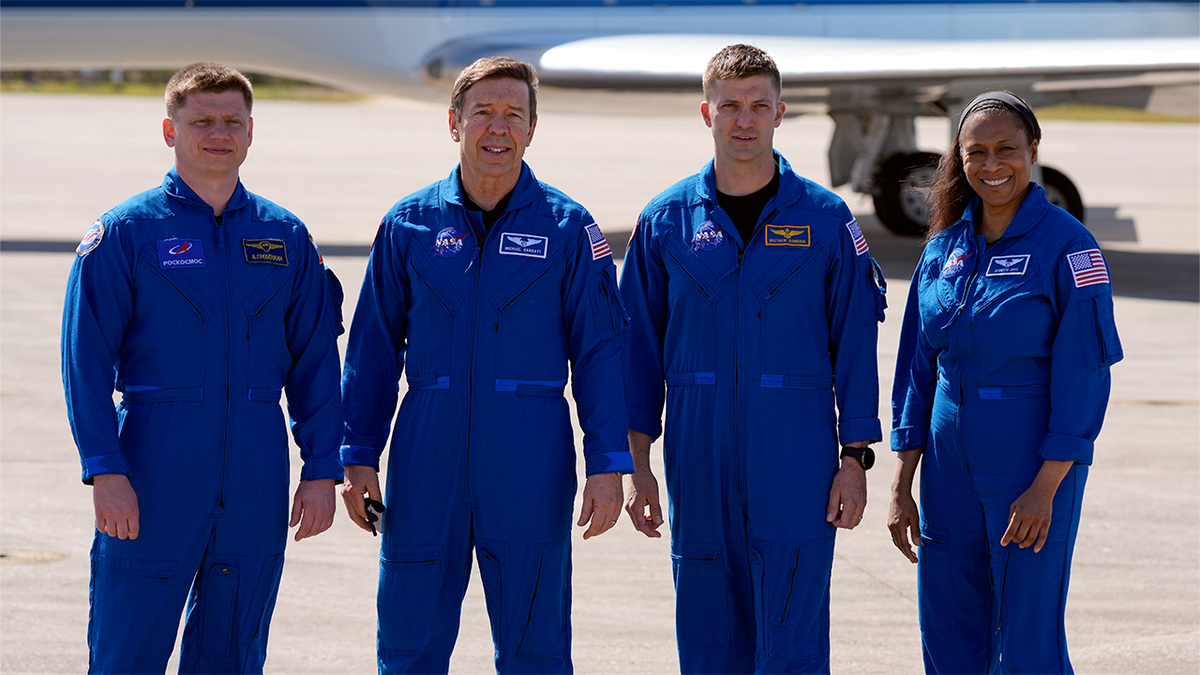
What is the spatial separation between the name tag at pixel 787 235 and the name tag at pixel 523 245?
0.60 metres

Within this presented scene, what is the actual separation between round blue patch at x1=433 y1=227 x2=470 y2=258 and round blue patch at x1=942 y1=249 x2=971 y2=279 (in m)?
1.25

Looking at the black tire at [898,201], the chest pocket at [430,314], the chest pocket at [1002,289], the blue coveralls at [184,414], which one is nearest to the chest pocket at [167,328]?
the blue coveralls at [184,414]

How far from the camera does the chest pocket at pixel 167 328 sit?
314 cm

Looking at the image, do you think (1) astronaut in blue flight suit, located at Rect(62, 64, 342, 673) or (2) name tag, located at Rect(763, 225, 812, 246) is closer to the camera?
(1) astronaut in blue flight suit, located at Rect(62, 64, 342, 673)

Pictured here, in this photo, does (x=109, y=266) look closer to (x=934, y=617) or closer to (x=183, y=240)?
(x=183, y=240)

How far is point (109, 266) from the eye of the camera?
Result: 3.11 m

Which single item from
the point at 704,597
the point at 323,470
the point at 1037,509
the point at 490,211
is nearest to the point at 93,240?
the point at 323,470

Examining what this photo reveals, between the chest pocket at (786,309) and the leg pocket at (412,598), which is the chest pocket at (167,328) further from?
the chest pocket at (786,309)

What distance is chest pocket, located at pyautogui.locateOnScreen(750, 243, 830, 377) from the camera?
3369 millimetres

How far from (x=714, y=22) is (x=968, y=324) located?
1098cm

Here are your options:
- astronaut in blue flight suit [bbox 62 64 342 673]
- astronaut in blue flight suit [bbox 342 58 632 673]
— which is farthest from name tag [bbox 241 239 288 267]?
astronaut in blue flight suit [bbox 342 58 632 673]

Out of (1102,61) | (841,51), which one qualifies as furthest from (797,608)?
(841,51)

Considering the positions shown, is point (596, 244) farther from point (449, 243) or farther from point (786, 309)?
point (786, 309)

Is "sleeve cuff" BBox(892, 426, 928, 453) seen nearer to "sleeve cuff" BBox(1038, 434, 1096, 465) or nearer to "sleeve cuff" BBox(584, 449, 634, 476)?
"sleeve cuff" BBox(1038, 434, 1096, 465)
